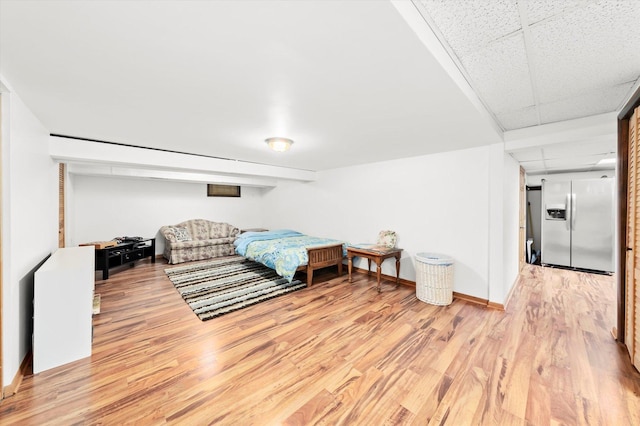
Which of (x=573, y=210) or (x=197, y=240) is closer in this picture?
(x=573, y=210)

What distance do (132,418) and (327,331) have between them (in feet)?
5.22

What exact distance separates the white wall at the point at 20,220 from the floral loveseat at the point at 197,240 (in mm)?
2862

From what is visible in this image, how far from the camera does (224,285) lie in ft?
12.3

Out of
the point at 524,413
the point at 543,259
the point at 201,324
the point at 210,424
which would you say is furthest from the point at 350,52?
the point at 543,259

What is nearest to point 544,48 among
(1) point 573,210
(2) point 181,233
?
(1) point 573,210

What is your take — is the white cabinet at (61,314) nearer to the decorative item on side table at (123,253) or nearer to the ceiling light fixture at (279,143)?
the ceiling light fixture at (279,143)

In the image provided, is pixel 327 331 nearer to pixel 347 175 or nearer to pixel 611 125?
pixel 347 175

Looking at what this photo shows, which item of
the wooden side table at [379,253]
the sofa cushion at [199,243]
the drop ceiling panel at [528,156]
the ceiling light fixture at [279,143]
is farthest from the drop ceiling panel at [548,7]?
the sofa cushion at [199,243]

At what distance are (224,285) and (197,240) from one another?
2.46 meters

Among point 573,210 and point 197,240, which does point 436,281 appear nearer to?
point 573,210

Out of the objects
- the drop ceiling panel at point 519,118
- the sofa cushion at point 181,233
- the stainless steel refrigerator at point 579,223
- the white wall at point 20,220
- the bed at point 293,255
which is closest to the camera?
the white wall at point 20,220

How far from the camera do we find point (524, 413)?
58.6 inches

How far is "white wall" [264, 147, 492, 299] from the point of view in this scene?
317cm

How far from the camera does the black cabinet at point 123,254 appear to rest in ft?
13.2
